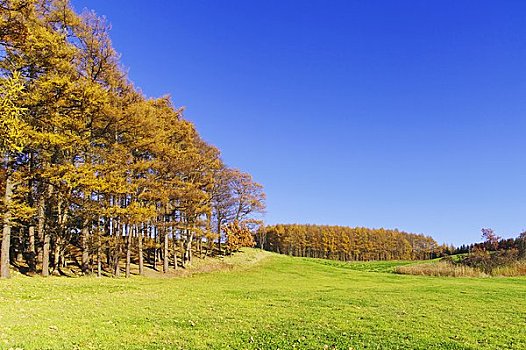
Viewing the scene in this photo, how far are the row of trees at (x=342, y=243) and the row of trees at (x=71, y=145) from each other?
86112 mm

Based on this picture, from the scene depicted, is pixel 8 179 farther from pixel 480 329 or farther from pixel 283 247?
pixel 283 247

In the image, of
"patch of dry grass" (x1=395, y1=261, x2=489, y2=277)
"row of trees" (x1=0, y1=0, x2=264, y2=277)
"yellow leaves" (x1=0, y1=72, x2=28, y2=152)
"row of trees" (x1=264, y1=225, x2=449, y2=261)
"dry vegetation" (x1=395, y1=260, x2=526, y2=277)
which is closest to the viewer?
"yellow leaves" (x1=0, y1=72, x2=28, y2=152)

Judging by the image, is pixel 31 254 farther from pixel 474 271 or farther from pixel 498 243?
pixel 498 243

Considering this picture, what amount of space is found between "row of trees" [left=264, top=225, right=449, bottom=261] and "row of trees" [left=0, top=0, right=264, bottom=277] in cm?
8611

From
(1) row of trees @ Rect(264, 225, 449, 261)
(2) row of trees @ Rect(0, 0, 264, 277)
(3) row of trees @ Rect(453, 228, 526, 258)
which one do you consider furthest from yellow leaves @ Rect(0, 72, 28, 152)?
(1) row of trees @ Rect(264, 225, 449, 261)

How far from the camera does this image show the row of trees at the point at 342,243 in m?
123

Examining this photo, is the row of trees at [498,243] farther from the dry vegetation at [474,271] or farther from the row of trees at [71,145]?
the row of trees at [71,145]

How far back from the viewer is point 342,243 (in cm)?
12338

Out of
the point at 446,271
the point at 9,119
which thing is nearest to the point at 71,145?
the point at 9,119

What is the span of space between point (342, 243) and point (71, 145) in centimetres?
10850

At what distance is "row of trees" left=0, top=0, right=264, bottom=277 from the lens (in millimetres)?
19609

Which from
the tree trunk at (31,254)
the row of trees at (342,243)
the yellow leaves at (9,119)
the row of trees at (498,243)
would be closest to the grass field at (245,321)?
the yellow leaves at (9,119)

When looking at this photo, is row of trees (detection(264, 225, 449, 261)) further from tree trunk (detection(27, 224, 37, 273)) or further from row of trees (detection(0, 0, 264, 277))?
tree trunk (detection(27, 224, 37, 273))

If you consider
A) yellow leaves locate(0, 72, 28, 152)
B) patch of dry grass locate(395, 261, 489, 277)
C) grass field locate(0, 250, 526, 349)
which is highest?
yellow leaves locate(0, 72, 28, 152)
